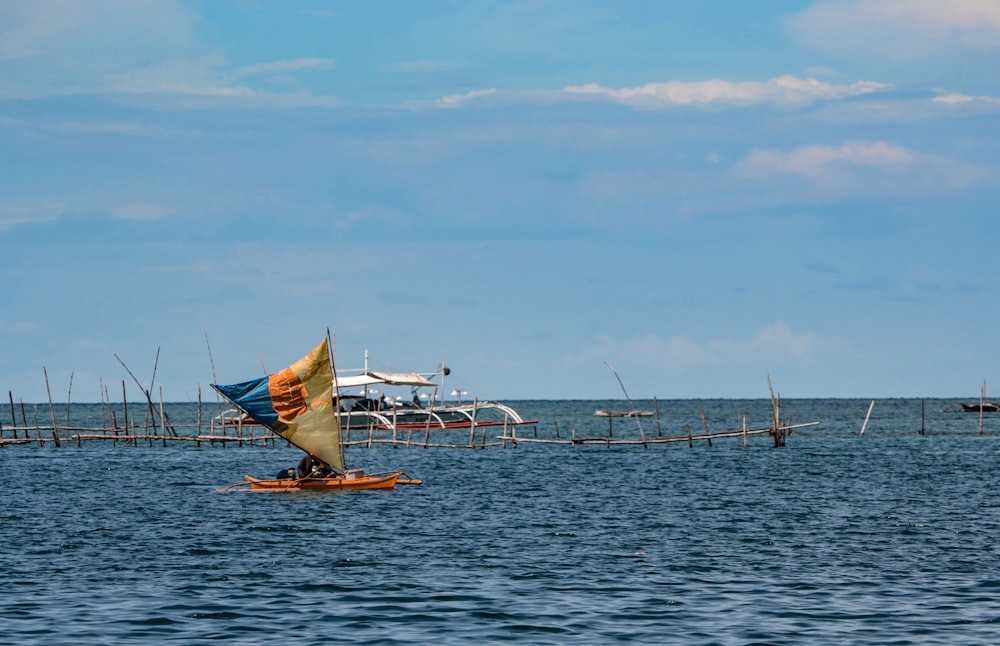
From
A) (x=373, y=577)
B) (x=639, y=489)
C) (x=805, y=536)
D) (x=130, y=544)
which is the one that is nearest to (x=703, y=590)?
(x=373, y=577)

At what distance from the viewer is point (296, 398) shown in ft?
145

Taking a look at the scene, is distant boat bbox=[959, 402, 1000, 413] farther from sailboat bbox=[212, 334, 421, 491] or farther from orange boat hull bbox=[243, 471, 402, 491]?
sailboat bbox=[212, 334, 421, 491]

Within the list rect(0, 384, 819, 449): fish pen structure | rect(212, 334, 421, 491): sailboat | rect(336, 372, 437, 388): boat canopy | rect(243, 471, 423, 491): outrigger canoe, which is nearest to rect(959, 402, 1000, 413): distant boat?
rect(0, 384, 819, 449): fish pen structure

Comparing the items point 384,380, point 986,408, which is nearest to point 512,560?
A: point 384,380

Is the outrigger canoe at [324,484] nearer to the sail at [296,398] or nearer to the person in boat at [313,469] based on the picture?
the person in boat at [313,469]

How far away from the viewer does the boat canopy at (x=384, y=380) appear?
9200cm

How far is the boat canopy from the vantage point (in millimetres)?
92000

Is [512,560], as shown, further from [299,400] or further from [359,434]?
[359,434]

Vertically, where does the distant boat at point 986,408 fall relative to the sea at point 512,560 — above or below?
above

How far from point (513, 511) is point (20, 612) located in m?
20.7

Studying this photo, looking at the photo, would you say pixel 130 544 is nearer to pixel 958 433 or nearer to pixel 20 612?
pixel 20 612

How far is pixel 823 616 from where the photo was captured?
22.0 meters

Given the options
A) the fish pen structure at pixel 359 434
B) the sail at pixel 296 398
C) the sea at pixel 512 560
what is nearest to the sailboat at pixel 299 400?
the sail at pixel 296 398

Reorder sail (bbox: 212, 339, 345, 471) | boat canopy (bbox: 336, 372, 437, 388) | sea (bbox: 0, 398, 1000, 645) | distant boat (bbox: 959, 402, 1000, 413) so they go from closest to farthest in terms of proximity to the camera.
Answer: sea (bbox: 0, 398, 1000, 645) < sail (bbox: 212, 339, 345, 471) < boat canopy (bbox: 336, 372, 437, 388) < distant boat (bbox: 959, 402, 1000, 413)
